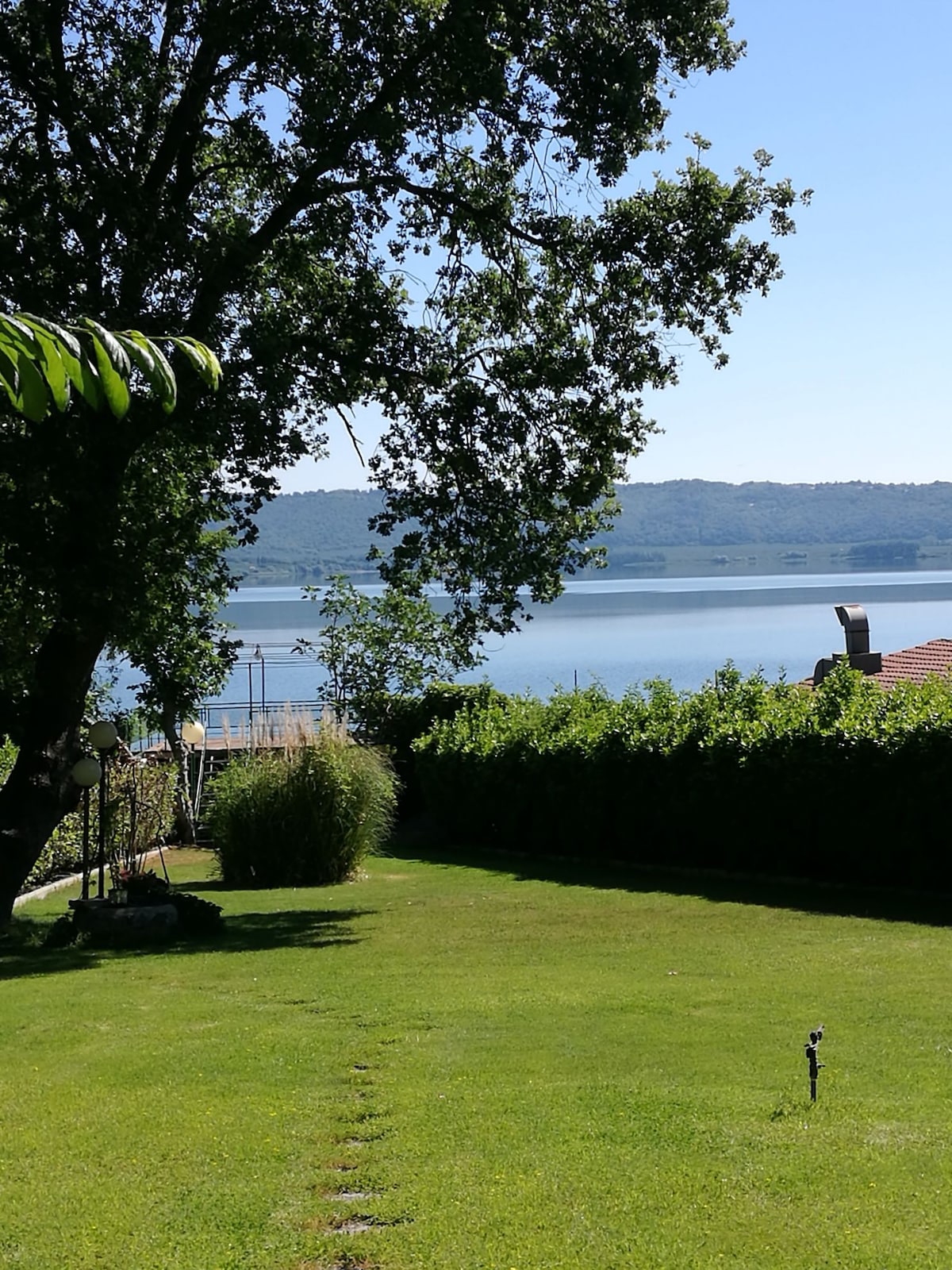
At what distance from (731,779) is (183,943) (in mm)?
7573

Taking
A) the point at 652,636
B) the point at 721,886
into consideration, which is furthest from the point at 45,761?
the point at 652,636

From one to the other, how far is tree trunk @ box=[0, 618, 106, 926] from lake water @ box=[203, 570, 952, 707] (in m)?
9.82

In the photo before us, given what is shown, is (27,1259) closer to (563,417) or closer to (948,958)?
(948,958)

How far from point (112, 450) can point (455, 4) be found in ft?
17.1

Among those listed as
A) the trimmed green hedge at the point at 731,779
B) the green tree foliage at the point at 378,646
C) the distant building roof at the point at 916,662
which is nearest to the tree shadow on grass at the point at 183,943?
the trimmed green hedge at the point at 731,779

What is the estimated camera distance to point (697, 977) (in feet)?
31.0

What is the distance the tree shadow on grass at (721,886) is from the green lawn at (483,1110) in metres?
2.59

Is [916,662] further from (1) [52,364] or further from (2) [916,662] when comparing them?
(1) [52,364]

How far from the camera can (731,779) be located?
17062 millimetres

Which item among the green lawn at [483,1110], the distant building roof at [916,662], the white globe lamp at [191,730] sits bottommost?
the green lawn at [483,1110]

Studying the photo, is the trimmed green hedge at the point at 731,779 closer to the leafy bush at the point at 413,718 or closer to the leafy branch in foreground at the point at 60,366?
the leafy bush at the point at 413,718

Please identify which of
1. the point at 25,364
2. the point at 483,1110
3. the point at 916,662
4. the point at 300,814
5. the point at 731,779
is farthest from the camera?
the point at 916,662

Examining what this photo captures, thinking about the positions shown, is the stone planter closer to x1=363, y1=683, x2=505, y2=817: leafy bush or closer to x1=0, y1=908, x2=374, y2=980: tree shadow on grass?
x1=0, y1=908, x2=374, y2=980: tree shadow on grass

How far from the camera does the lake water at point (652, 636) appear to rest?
49.8 m
